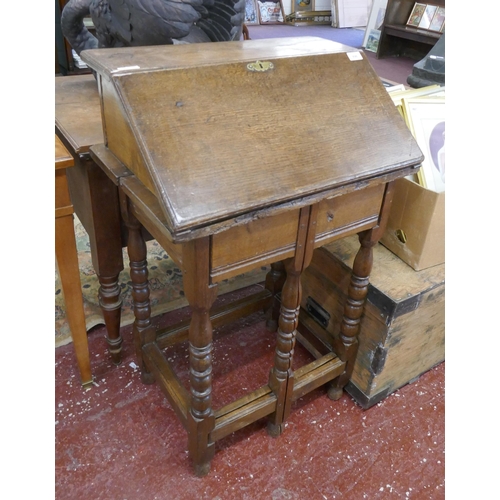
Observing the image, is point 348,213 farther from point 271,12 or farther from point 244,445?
point 271,12

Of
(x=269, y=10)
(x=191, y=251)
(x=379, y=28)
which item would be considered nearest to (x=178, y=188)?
(x=191, y=251)

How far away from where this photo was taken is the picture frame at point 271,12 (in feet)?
18.3

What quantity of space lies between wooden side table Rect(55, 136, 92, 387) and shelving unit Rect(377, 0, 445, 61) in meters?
3.88

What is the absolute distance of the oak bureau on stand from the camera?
0.90 meters

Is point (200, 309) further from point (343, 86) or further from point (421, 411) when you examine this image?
point (421, 411)

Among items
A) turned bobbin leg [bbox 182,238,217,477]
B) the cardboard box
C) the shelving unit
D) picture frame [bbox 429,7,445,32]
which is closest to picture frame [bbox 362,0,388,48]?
the shelving unit

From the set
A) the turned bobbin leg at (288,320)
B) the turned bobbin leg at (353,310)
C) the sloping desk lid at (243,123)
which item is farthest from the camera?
the turned bobbin leg at (353,310)

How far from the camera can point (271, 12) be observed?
18.5 feet

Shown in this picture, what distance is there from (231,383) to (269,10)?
5221mm

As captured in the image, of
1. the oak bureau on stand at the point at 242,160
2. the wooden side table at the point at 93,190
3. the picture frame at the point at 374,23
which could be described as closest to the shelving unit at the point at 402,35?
the picture frame at the point at 374,23

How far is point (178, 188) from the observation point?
0.87 m

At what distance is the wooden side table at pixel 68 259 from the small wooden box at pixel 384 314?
0.75 m

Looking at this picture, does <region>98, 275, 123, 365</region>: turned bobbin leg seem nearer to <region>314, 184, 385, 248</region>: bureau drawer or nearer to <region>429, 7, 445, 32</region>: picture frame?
<region>314, 184, 385, 248</region>: bureau drawer

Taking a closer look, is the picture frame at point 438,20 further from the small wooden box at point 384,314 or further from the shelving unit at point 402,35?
the small wooden box at point 384,314
